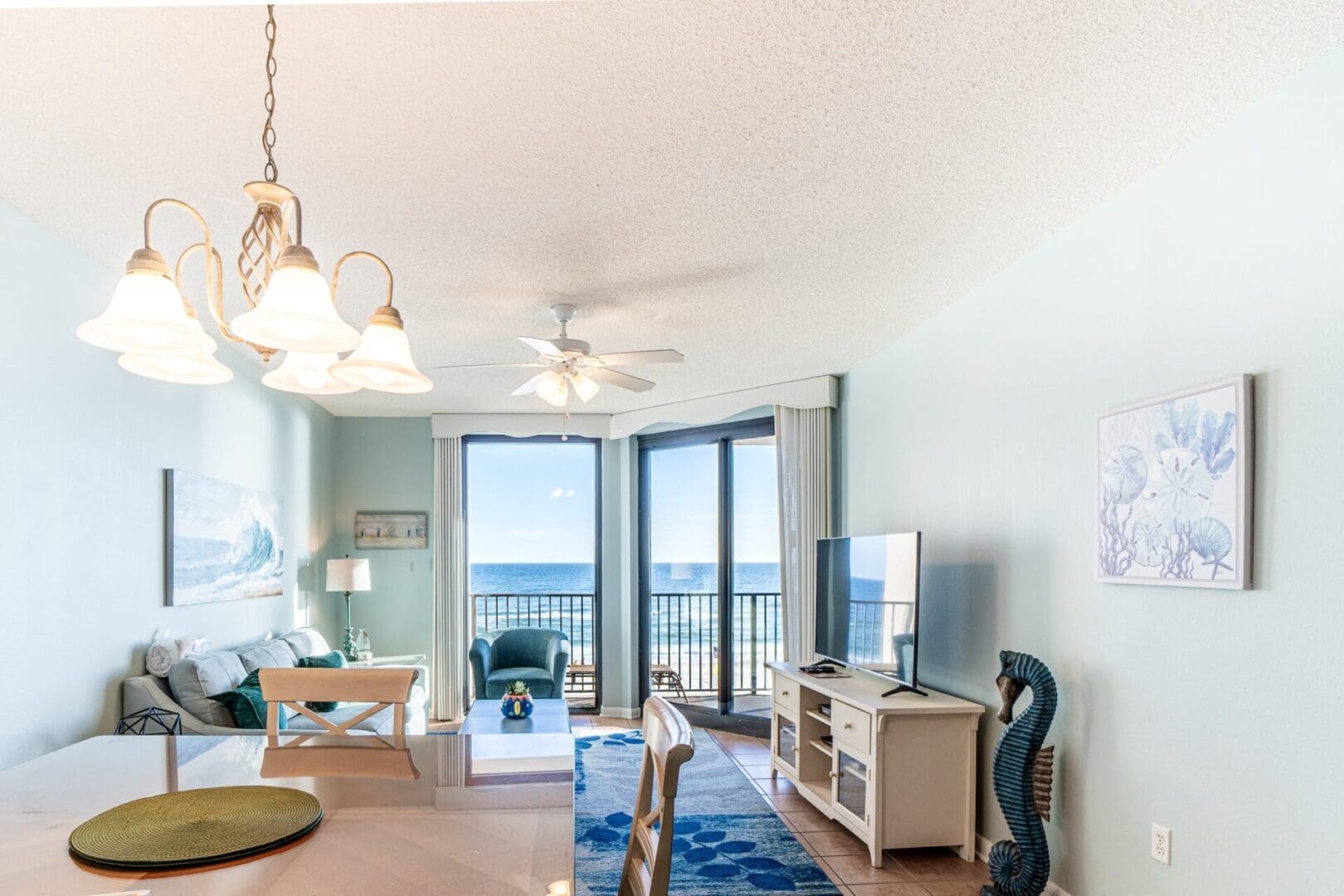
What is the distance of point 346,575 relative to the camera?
6879 mm

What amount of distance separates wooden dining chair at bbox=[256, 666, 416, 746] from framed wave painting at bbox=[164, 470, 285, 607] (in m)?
1.90

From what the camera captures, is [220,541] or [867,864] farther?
[220,541]

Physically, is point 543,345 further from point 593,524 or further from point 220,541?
point 593,524

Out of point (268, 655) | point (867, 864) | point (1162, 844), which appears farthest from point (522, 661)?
point (1162, 844)

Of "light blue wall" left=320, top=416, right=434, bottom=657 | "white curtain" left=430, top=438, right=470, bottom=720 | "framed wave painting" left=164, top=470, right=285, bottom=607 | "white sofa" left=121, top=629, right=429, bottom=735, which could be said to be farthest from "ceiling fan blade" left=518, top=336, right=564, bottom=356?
"light blue wall" left=320, top=416, right=434, bottom=657

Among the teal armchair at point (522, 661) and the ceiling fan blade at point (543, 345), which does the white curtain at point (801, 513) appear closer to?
the teal armchair at point (522, 661)

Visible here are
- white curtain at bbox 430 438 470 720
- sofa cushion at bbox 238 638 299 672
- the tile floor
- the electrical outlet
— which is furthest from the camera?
white curtain at bbox 430 438 470 720

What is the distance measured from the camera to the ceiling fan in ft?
13.0

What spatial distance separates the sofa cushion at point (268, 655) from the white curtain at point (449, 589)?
6.38ft

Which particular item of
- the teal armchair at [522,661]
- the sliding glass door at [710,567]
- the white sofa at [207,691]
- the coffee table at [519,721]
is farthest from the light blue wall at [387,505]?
the white sofa at [207,691]

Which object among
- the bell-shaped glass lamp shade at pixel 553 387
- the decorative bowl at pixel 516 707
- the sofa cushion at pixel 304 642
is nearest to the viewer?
the bell-shaped glass lamp shade at pixel 553 387

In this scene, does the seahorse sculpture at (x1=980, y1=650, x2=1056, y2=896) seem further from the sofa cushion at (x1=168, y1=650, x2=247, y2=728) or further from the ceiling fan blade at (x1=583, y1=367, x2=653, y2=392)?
the sofa cushion at (x1=168, y1=650, x2=247, y2=728)

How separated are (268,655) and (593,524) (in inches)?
124

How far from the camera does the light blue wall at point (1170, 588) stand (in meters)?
2.19
